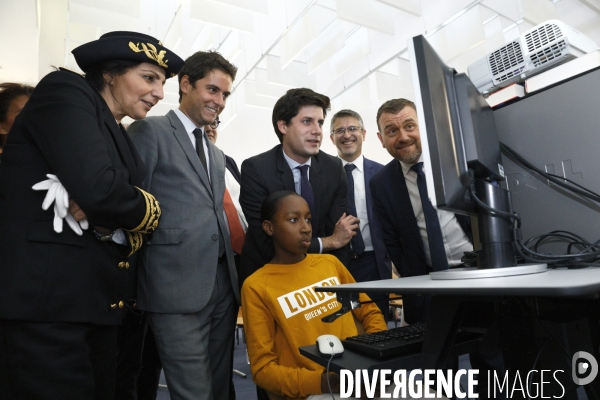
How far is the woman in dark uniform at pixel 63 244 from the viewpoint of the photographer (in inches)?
33.1

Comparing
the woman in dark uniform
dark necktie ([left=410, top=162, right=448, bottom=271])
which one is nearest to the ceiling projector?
dark necktie ([left=410, top=162, right=448, bottom=271])

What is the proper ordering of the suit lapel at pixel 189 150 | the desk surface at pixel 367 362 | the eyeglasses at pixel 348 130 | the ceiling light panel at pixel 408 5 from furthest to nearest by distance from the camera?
the ceiling light panel at pixel 408 5 < the eyeglasses at pixel 348 130 < the suit lapel at pixel 189 150 < the desk surface at pixel 367 362

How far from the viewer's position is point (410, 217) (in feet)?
5.38

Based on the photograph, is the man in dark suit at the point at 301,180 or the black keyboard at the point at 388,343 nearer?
the black keyboard at the point at 388,343

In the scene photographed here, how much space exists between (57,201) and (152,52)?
1.88 feet

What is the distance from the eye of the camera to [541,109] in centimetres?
98

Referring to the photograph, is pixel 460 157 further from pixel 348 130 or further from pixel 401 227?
pixel 348 130

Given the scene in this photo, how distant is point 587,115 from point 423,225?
83 cm

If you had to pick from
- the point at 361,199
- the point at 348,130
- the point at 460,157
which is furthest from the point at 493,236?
the point at 348,130

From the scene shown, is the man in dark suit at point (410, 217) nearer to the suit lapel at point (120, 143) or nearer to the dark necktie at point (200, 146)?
the dark necktie at point (200, 146)

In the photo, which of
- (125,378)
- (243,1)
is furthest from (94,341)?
(243,1)

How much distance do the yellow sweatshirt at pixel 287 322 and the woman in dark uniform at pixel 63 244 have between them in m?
0.38

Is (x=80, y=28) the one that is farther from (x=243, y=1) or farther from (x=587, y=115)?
(x=587, y=115)

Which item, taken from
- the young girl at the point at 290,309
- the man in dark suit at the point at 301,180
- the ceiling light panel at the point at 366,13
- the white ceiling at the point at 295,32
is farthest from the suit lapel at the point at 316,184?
the ceiling light panel at the point at 366,13
